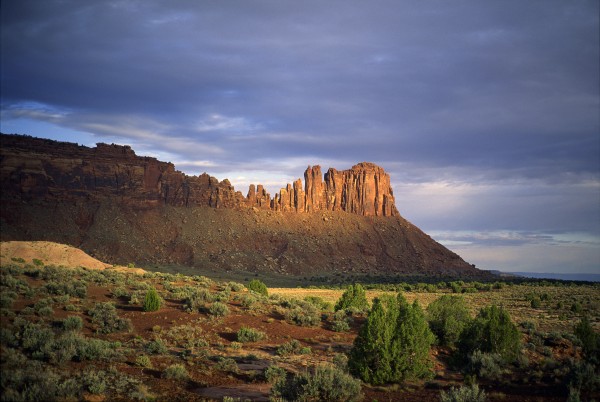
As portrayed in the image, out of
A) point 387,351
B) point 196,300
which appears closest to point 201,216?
point 196,300

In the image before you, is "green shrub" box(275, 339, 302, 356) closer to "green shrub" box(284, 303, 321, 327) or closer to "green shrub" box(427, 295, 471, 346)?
"green shrub" box(284, 303, 321, 327)

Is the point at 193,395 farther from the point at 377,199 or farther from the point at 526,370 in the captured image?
the point at 377,199

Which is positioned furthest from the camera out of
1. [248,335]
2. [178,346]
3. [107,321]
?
[248,335]

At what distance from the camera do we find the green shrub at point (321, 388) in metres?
12.0

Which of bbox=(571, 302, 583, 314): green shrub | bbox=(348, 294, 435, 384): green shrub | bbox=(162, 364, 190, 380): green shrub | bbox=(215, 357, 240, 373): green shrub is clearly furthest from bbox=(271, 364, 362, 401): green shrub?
bbox=(571, 302, 583, 314): green shrub

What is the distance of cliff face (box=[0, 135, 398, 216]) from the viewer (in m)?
82.3

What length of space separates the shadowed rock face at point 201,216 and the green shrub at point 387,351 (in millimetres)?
66765

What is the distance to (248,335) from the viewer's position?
22.4 metres

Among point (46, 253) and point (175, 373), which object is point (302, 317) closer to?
point (175, 373)

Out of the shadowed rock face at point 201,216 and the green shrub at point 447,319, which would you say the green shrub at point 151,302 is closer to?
the green shrub at point 447,319

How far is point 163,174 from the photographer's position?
367 ft

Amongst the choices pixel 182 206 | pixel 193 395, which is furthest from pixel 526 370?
pixel 182 206

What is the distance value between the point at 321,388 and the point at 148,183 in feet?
342

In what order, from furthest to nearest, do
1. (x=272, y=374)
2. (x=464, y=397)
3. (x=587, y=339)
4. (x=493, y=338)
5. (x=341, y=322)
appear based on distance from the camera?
1. (x=341, y=322)
2. (x=587, y=339)
3. (x=493, y=338)
4. (x=272, y=374)
5. (x=464, y=397)
